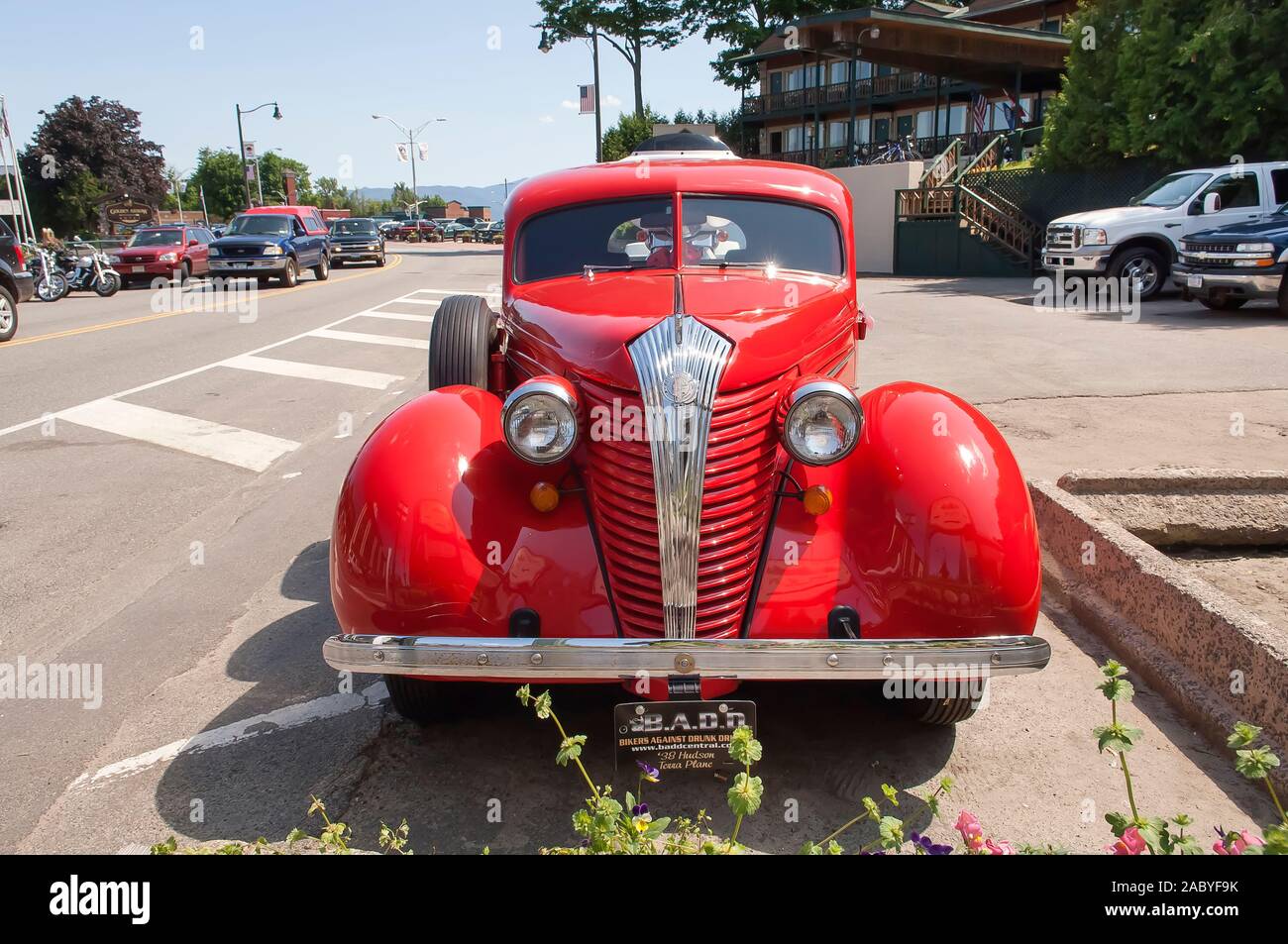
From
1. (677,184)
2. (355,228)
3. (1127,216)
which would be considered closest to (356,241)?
(355,228)

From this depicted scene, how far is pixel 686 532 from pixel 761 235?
6.36 ft

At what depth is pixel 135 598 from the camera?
475 centimetres

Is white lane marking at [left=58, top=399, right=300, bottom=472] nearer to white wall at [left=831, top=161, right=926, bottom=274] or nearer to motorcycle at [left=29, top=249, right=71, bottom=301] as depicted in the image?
motorcycle at [left=29, top=249, right=71, bottom=301]

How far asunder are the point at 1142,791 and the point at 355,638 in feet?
8.28

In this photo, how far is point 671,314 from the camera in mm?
3443

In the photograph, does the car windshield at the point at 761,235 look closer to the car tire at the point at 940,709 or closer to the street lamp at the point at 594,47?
the car tire at the point at 940,709

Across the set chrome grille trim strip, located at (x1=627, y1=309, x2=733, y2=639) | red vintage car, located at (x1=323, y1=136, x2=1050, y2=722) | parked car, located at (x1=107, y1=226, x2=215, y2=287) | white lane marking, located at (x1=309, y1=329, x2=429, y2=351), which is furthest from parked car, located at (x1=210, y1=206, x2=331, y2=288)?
chrome grille trim strip, located at (x1=627, y1=309, x2=733, y2=639)

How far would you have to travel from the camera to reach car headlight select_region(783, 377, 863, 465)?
3023 mm

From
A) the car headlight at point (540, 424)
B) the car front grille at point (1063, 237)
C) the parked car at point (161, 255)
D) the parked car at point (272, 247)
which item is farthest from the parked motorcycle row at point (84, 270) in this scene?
the car headlight at point (540, 424)

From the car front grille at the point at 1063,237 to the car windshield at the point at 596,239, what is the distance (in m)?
13.9

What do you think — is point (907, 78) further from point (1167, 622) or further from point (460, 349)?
point (1167, 622)

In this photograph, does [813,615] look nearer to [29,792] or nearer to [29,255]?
[29,792]

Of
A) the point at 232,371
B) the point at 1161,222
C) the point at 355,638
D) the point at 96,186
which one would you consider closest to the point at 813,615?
the point at 355,638

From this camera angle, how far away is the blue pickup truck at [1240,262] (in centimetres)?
1262
